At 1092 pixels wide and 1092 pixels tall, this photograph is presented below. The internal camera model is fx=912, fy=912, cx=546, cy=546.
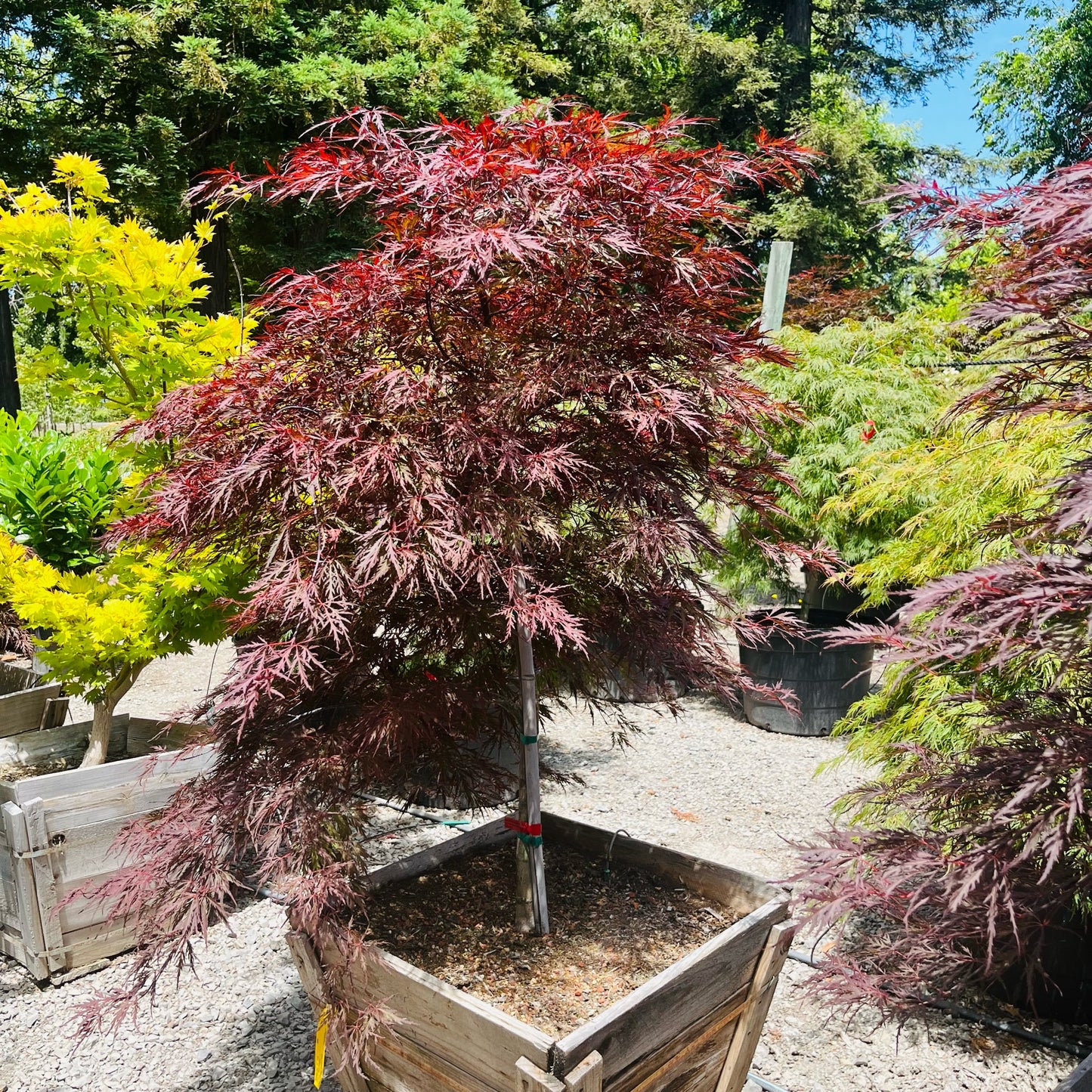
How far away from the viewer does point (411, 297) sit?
1.84 m

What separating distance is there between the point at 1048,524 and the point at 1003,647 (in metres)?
0.37

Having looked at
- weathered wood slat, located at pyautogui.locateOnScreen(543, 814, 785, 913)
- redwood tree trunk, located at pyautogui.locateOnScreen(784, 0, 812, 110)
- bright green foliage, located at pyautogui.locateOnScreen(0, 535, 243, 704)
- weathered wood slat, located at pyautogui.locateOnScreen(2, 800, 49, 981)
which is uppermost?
redwood tree trunk, located at pyautogui.locateOnScreen(784, 0, 812, 110)

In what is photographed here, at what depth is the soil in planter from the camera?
1912 mm

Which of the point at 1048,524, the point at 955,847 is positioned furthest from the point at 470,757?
the point at 1048,524

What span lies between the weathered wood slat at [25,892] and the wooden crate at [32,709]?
3.13ft

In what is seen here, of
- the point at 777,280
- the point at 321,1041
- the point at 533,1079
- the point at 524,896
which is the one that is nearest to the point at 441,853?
the point at 524,896

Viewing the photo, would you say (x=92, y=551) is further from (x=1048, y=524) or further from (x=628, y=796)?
(x=1048, y=524)

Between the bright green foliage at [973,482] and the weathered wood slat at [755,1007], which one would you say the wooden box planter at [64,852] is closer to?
the weathered wood slat at [755,1007]

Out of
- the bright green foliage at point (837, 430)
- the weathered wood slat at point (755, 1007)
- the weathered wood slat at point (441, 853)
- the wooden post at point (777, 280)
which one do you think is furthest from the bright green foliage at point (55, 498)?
the wooden post at point (777, 280)

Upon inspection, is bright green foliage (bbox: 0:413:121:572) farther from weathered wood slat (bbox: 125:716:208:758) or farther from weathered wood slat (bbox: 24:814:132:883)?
weathered wood slat (bbox: 24:814:132:883)

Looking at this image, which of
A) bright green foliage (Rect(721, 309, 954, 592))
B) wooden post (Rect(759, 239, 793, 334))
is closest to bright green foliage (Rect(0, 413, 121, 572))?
bright green foliage (Rect(721, 309, 954, 592))

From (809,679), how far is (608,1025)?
421 cm

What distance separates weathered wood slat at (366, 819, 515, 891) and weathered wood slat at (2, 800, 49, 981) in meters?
1.24

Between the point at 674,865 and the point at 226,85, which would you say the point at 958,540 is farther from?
the point at 226,85
